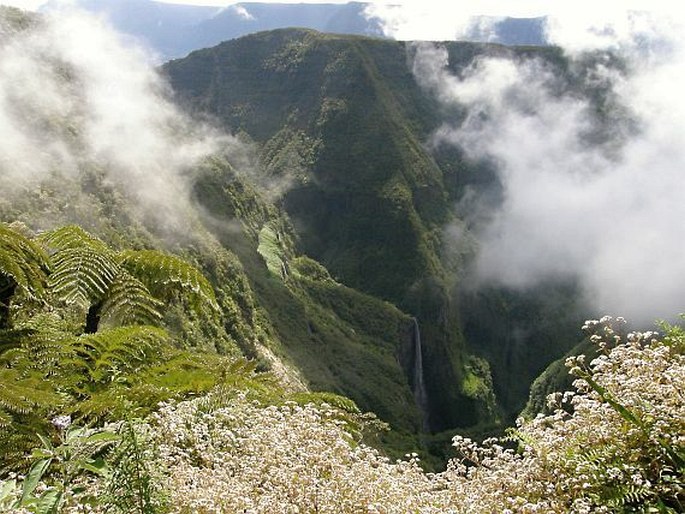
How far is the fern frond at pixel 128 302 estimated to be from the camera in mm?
7176

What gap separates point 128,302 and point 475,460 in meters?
4.62

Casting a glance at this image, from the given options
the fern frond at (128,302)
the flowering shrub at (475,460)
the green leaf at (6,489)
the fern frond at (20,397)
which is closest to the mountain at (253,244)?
the fern frond at (128,302)

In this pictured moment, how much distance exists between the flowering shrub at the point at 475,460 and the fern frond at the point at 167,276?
9.02 ft

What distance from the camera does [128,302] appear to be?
23.6 ft

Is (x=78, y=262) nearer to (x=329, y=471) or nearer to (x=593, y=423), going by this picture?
(x=329, y=471)

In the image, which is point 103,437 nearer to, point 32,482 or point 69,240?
point 32,482

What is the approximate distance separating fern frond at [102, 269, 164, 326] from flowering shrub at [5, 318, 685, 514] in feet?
8.12

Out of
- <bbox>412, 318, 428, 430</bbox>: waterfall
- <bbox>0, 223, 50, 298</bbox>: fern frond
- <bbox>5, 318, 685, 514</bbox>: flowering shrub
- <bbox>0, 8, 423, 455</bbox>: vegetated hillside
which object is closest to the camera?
<bbox>5, 318, 685, 514</bbox>: flowering shrub

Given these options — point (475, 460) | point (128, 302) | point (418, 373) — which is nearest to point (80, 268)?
point (128, 302)

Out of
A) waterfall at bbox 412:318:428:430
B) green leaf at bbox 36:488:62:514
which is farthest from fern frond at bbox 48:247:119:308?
waterfall at bbox 412:318:428:430

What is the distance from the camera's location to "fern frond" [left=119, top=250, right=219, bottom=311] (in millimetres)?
7635

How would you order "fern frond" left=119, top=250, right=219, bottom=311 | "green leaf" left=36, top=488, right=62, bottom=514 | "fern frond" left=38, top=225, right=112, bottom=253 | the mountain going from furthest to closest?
the mountain
"fern frond" left=119, top=250, right=219, bottom=311
"fern frond" left=38, top=225, right=112, bottom=253
"green leaf" left=36, top=488, right=62, bottom=514

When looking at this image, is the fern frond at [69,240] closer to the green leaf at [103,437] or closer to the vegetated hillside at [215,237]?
the green leaf at [103,437]

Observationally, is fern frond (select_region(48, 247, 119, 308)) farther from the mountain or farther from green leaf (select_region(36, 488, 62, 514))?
the mountain
